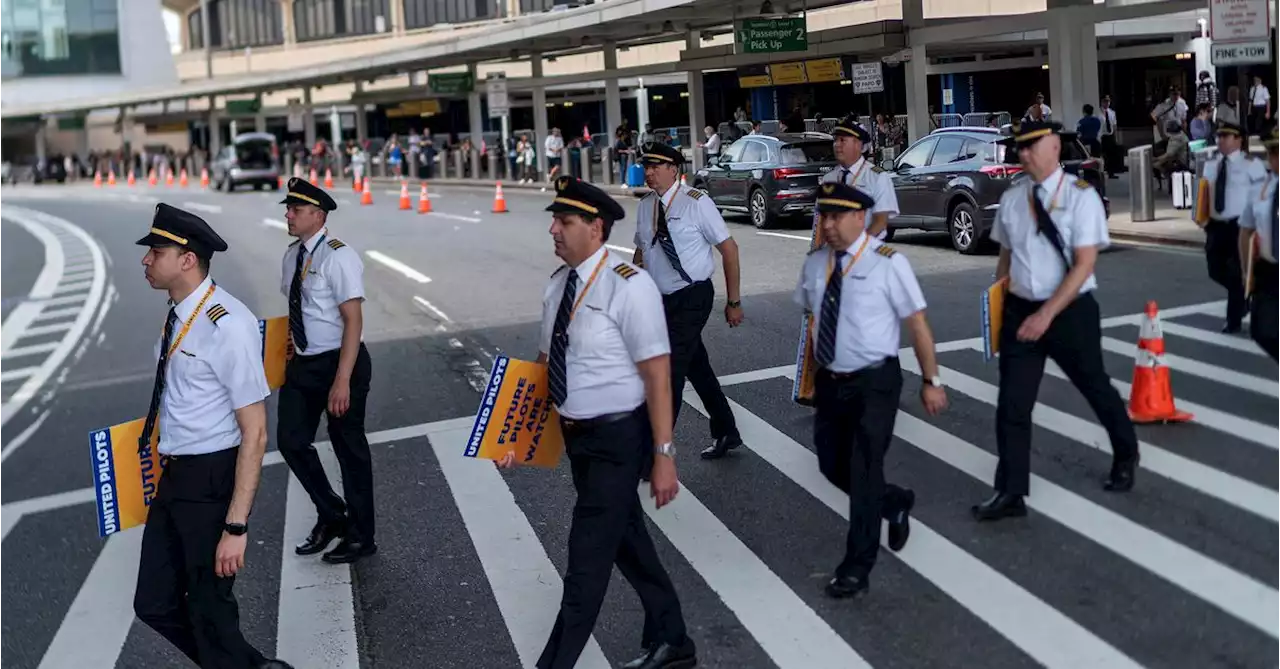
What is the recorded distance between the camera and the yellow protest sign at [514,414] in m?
5.78

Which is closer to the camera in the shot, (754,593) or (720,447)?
A: (754,593)

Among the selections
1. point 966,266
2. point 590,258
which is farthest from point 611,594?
point 966,266

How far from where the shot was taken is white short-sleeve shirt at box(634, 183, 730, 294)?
8.77 m

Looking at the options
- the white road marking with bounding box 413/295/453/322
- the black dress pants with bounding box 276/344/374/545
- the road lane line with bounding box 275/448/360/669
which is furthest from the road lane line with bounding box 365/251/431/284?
the black dress pants with bounding box 276/344/374/545

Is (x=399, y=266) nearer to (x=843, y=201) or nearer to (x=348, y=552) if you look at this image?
(x=348, y=552)

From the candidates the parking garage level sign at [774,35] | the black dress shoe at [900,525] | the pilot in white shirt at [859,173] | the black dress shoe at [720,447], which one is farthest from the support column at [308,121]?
the black dress shoe at [900,525]

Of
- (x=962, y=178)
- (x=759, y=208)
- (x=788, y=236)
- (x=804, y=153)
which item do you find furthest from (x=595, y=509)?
(x=759, y=208)

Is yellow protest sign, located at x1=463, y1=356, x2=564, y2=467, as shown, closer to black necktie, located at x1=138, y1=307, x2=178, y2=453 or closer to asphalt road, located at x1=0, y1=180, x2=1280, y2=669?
asphalt road, located at x1=0, y1=180, x2=1280, y2=669

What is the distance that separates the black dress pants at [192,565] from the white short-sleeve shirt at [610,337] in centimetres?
137

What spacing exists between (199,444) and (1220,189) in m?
9.60

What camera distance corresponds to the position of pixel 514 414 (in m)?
5.83

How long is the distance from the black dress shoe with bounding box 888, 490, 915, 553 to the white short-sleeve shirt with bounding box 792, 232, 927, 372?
902 millimetres

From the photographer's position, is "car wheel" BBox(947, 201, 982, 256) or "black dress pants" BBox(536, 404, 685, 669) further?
"car wheel" BBox(947, 201, 982, 256)

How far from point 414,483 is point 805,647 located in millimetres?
4110
